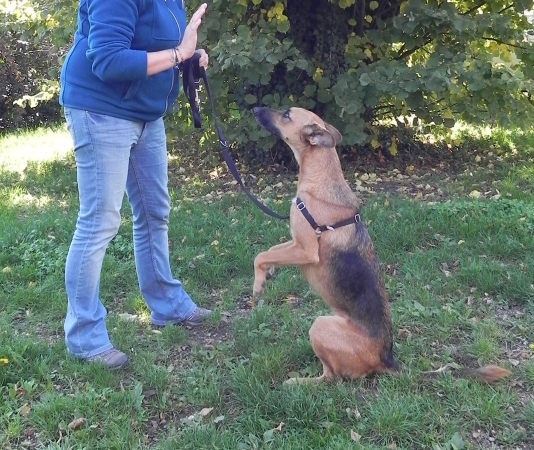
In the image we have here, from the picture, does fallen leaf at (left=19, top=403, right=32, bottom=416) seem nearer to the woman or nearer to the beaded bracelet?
the woman

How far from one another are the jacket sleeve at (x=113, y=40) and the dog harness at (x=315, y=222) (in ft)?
4.03

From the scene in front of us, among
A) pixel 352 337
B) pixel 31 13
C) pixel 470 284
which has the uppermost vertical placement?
pixel 31 13

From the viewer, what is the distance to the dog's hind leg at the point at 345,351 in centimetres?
338

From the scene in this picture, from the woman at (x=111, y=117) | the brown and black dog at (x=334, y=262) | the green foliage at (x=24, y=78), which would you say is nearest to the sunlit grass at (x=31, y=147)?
the green foliage at (x=24, y=78)

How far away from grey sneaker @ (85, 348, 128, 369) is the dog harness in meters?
1.39

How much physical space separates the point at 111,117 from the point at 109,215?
563 millimetres

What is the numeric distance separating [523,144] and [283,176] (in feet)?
12.3

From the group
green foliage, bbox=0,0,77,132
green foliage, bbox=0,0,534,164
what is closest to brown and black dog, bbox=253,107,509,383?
green foliage, bbox=0,0,534,164

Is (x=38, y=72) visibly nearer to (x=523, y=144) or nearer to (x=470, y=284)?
(x=523, y=144)

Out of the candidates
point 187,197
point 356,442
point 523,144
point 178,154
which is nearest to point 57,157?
point 178,154

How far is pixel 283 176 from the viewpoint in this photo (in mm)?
8047

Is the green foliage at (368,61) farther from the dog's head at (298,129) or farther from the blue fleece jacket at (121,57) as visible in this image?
the blue fleece jacket at (121,57)

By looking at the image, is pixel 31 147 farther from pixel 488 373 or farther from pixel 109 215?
pixel 488 373

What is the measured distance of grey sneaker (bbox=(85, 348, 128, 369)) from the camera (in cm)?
362
